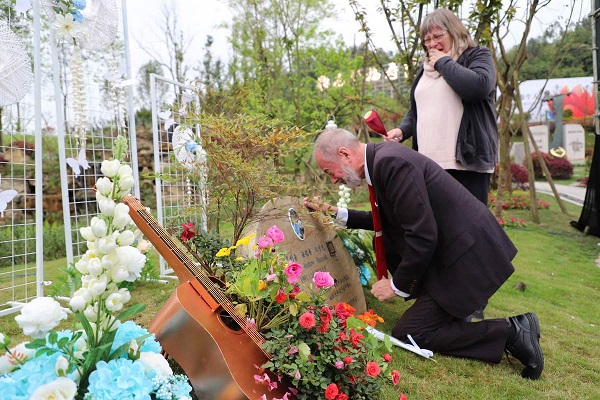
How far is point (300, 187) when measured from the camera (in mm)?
2605

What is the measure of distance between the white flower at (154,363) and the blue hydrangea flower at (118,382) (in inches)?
3.2

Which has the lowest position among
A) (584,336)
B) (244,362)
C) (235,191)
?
(584,336)

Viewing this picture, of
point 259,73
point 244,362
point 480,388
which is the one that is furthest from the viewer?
point 259,73

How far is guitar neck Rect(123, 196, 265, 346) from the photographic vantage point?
1771 millimetres

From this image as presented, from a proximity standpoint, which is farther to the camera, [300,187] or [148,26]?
[148,26]

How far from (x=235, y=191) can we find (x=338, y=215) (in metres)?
0.73

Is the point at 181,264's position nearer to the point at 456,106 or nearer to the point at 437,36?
the point at 456,106

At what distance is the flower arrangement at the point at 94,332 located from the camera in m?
0.95

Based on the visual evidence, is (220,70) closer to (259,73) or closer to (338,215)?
(259,73)

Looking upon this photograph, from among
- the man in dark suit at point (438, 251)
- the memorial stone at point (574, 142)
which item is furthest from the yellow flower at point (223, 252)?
the memorial stone at point (574, 142)

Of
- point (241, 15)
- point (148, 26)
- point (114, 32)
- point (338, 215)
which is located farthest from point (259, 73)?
point (148, 26)

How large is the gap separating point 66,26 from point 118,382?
9.36 feet

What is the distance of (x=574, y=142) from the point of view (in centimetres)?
2002

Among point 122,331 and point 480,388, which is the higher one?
point 122,331
